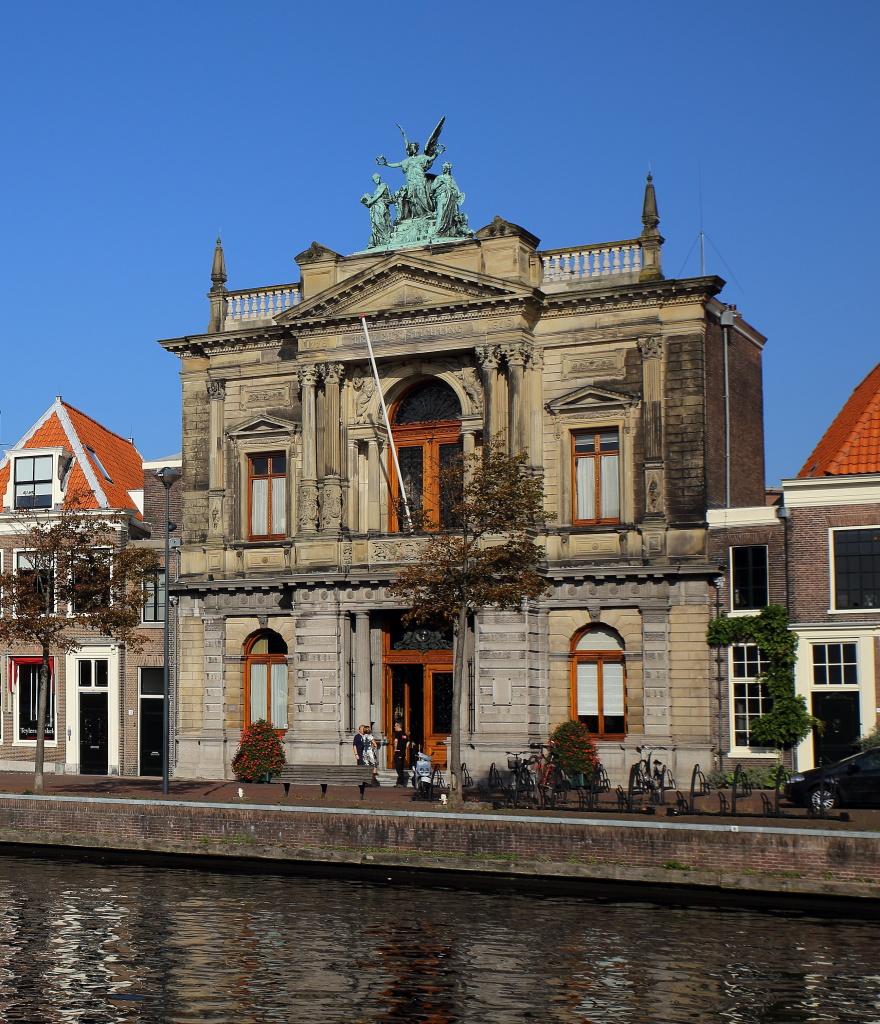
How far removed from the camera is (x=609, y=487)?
1741 inches

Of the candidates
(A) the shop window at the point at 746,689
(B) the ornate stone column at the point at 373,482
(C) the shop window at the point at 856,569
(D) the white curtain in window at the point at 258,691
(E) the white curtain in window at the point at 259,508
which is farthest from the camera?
(E) the white curtain in window at the point at 259,508

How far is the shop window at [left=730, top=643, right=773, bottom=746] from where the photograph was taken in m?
41.5

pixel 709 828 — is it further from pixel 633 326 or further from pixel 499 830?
pixel 633 326

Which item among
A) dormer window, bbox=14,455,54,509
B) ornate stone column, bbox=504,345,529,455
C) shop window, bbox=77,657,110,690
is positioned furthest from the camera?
dormer window, bbox=14,455,54,509

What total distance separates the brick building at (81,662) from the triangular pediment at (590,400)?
14.3 m

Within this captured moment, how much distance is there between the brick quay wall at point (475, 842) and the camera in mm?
27281

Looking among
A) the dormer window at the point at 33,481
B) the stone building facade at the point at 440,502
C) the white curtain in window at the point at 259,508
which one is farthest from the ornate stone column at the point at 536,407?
the dormer window at the point at 33,481

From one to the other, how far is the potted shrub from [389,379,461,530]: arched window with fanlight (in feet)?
24.7

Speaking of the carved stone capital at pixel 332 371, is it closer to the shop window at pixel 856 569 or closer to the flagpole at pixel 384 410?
the flagpole at pixel 384 410

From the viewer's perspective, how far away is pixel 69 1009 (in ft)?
63.9

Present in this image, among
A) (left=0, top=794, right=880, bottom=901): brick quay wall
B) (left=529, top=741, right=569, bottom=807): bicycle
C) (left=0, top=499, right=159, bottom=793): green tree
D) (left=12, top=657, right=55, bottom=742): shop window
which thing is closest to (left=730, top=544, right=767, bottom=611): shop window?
(left=529, top=741, right=569, bottom=807): bicycle

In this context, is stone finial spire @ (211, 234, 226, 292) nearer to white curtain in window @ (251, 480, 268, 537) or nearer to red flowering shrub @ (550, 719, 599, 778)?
white curtain in window @ (251, 480, 268, 537)

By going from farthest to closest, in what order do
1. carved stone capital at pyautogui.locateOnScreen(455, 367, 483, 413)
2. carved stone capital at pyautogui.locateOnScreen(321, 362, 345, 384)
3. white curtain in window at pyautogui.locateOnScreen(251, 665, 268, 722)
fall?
white curtain in window at pyautogui.locateOnScreen(251, 665, 268, 722) < carved stone capital at pyautogui.locateOnScreen(321, 362, 345, 384) < carved stone capital at pyautogui.locateOnScreen(455, 367, 483, 413)

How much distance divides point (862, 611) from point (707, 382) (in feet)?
25.8
